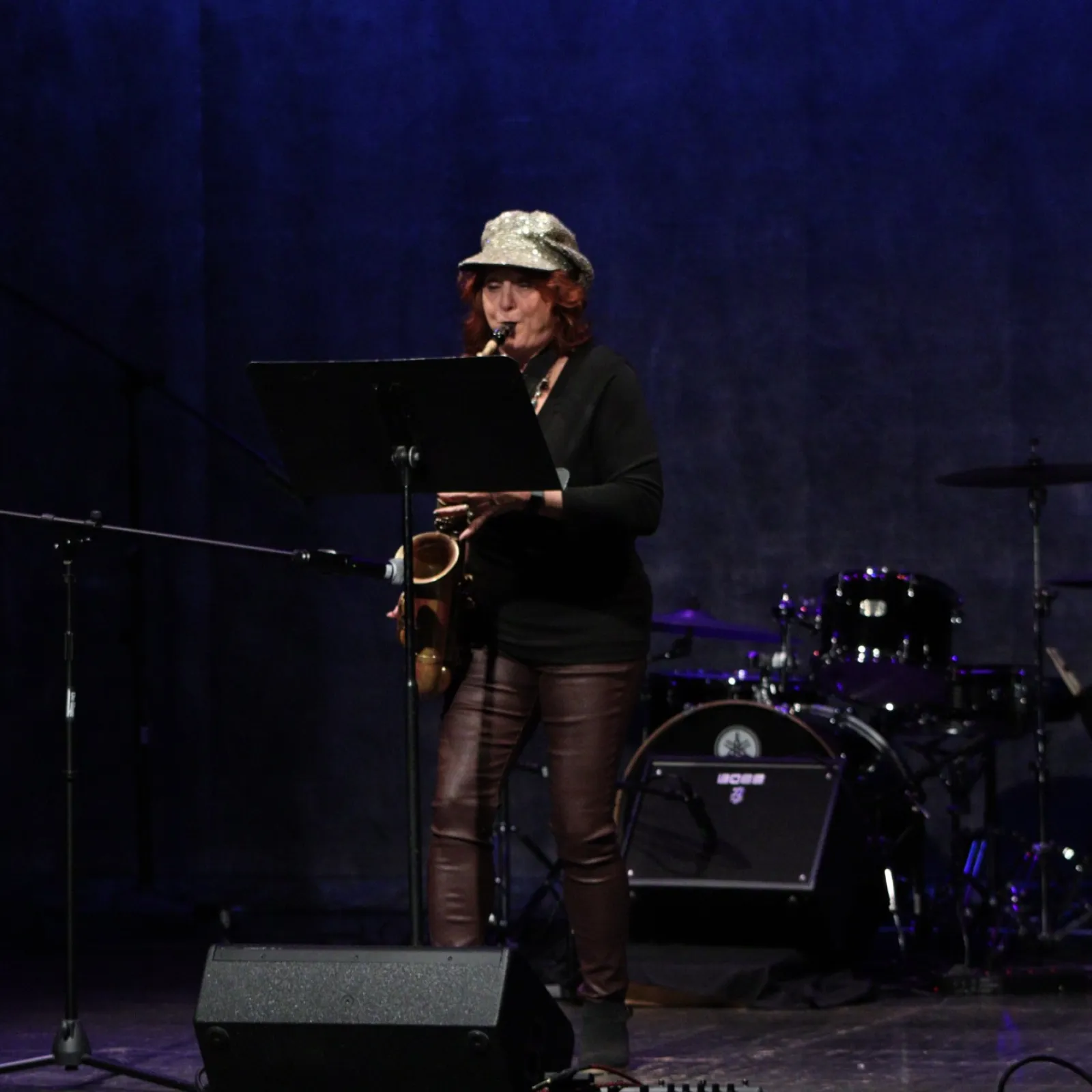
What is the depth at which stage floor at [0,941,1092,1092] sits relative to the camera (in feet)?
12.6

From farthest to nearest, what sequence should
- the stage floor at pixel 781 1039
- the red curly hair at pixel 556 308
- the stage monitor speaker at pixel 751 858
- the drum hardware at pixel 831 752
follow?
1. the drum hardware at pixel 831 752
2. the stage monitor speaker at pixel 751 858
3. the stage floor at pixel 781 1039
4. the red curly hair at pixel 556 308

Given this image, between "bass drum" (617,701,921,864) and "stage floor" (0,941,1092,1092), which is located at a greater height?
"bass drum" (617,701,921,864)

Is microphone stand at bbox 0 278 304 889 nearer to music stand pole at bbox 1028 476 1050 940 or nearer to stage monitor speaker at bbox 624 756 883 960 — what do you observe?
stage monitor speaker at bbox 624 756 883 960

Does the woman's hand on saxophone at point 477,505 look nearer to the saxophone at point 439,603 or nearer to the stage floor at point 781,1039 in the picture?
the saxophone at point 439,603

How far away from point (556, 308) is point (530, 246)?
0.46ft

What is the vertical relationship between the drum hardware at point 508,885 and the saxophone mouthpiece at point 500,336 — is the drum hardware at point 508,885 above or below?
below

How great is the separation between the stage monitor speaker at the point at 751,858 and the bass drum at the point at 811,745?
0.18m

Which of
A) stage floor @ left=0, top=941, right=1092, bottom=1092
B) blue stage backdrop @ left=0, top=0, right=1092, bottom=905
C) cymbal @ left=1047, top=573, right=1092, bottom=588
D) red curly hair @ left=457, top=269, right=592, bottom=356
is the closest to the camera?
red curly hair @ left=457, top=269, right=592, bottom=356

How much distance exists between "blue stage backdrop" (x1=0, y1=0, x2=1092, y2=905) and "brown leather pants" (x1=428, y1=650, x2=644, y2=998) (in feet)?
10.6

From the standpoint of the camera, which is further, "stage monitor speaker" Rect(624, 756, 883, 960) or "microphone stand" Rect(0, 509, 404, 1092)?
"stage monitor speaker" Rect(624, 756, 883, 960)

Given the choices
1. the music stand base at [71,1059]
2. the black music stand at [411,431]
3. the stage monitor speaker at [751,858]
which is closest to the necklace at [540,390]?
the black music stand at [411,431]

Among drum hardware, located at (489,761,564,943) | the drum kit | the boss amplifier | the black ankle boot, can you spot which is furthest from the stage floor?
drum hardware, located at (489,761,564,943)

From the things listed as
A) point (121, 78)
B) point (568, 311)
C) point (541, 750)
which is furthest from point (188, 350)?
point (568, 311)

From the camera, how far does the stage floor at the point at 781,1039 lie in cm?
384
